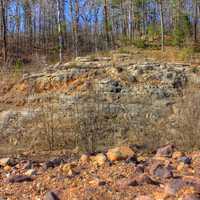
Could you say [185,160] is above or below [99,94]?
below

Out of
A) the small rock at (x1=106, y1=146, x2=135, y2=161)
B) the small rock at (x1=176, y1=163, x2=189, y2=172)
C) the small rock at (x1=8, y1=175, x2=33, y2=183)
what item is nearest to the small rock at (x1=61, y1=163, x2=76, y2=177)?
the small rock at (x1=8, y1=175, x2=33, y2=183)

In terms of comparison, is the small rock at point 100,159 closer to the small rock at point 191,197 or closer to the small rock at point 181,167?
the small rock at point 181,167

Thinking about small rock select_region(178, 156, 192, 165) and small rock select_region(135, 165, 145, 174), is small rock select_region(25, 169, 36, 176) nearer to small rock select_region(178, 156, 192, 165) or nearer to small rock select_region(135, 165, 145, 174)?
small rock select_region(135, 165, 145, 174)

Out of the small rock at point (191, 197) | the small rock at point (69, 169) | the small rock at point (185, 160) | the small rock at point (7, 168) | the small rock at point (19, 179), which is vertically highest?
the small rock at point (191, 197)

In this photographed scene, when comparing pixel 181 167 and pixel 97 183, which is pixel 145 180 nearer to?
pixel 97 183

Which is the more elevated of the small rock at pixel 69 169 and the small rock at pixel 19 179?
the small rock at pixel 69 169

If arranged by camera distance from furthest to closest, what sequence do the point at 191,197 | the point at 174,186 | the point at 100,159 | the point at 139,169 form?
the point at 100,159 → the point at 139,169 → the point at 174,186 → the point at 191,197

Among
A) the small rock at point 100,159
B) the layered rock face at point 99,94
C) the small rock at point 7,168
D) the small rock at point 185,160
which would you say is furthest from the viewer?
the layered rock face at point 99,94

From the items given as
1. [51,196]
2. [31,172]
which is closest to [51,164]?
[31,172]

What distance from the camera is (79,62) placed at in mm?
17062

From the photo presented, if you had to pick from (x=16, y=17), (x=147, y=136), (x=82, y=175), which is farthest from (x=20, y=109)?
(x=16, y=17)

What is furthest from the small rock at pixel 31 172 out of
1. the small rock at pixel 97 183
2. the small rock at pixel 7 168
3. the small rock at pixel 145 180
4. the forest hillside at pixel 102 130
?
the small rock at pixel 145 180

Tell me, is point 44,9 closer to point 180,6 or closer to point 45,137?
point 180,6

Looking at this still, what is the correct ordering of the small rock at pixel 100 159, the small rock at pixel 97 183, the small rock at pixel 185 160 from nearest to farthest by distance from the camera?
the small rock at pixel 97 183, the small rock at pixel 185 160, the small rock at pixel 100 159
